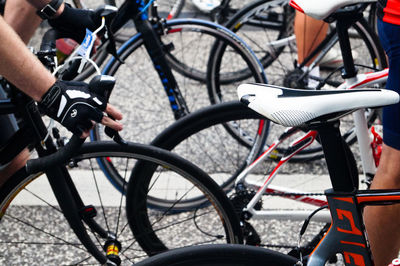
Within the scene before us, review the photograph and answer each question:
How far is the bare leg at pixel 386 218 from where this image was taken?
1.92 metres

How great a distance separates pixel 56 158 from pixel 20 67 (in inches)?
13.3

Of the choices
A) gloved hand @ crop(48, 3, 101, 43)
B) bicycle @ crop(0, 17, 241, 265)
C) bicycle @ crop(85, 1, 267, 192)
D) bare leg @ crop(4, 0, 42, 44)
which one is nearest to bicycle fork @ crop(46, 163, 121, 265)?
bicycle @ crop(0, 17, 241, 265)

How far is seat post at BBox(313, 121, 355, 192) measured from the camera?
4.97 ft

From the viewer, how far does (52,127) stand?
216 centimetres

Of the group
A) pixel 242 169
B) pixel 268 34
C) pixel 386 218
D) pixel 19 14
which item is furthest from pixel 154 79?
pixel 386 218

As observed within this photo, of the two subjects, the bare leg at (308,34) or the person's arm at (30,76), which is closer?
the person's arm at (30,76)

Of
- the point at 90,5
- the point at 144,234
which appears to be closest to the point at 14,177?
the point at 144,234

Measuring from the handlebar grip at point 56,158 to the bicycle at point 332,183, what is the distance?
1.83 ft

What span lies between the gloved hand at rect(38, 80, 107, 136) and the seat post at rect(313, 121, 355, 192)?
72 centimetres

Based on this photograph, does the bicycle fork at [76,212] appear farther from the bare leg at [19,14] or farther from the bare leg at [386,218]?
the bare leg at [386,218]

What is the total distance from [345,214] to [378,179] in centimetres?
46

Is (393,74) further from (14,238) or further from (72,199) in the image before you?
(14,238)

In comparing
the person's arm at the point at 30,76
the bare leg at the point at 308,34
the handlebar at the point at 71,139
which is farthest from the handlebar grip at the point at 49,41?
the bare leg at the point at 308,34

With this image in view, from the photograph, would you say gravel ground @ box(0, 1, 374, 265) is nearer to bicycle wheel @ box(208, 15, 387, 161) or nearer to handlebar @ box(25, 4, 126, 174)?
bicycle wheel @ box(208, 15, 387, 161)
